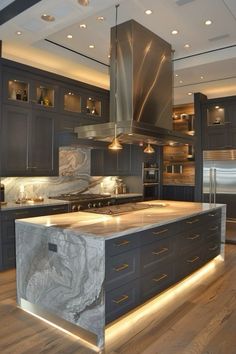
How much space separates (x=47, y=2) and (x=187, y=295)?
3549mm

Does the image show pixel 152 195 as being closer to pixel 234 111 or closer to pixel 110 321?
pixel 234 111

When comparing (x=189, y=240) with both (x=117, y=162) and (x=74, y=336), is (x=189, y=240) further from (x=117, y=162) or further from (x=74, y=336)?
(x=117, y=162)

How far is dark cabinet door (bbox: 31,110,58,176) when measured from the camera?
4.86 meters

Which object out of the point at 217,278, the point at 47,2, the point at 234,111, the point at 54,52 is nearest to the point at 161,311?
the point at 217,278

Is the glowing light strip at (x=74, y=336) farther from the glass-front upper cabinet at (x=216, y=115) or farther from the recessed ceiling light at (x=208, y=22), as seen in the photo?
the glass-front upper cabinet at (x=216, y=115)

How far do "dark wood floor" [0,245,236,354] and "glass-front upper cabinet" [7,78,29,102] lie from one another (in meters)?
2.82

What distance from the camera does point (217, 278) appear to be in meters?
4.02

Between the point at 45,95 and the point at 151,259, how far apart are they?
3.44m

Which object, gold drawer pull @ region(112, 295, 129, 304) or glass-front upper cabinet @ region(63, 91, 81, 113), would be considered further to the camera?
glass-front upper cabinet @ region(63, 91, 81, 113)

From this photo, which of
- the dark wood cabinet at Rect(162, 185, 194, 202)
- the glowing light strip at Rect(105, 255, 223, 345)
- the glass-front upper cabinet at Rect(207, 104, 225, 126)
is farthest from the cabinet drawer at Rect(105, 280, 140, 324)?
the dark wood cabinet at Rect(162, 185, 194, 202)

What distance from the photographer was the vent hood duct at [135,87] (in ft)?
11.0

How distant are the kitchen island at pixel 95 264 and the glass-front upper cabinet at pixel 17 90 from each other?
7.66 feet

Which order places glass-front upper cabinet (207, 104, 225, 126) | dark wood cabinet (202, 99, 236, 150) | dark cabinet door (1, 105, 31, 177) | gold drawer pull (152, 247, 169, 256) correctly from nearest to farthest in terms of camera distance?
gold drawer pull (152, 247, 169, 256)
dark cabinet door (1, 105, 31, 177)
dark wood cabinet (202, 99, 236, 150)
glass-front upper cabinet (207, 104, 225, 126)

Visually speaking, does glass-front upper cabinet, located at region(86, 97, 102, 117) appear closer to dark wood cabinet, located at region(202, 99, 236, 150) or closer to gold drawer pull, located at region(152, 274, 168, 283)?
dark wood cabinet, located at region(202, 99, 236, 150)
